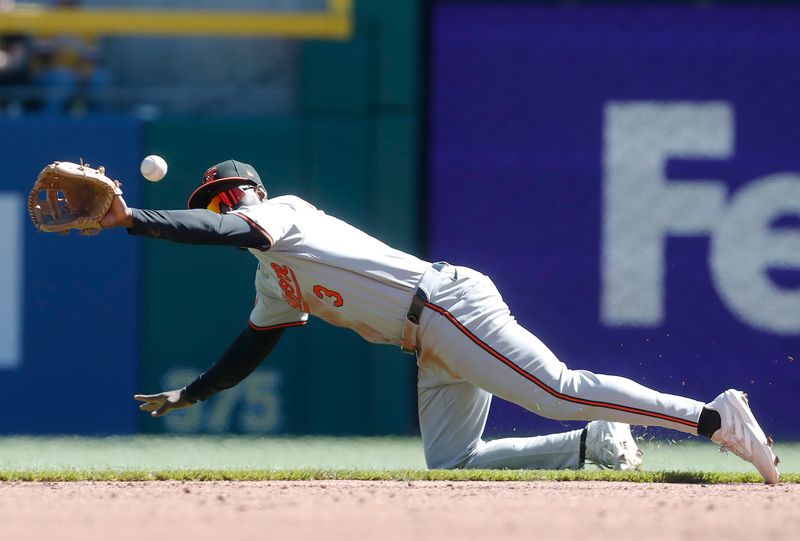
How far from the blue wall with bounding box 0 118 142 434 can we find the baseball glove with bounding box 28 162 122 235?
3612 millimetres

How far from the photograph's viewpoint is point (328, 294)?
5.10 meters

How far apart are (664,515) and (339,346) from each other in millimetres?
3992

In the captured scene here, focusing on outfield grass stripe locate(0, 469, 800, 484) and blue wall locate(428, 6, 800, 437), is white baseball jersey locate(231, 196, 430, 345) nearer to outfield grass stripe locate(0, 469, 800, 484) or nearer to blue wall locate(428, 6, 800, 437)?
outfield grass stripe locate(0, 469, 800, 484)

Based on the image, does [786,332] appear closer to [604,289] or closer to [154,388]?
[604,289]

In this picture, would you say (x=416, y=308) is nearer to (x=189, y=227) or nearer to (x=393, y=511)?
(x=393, y=511)

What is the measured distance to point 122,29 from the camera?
8.43m

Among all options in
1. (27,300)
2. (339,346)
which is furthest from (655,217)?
(27,300)

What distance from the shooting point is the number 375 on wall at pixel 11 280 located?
8070 millimetres

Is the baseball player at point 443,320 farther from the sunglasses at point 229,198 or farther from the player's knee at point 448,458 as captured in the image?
the player's knee at point 448,458

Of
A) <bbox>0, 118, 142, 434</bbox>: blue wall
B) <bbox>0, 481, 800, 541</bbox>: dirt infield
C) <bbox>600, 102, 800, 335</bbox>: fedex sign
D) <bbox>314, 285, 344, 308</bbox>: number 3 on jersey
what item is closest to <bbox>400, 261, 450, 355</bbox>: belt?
<bbox>314, 285, 344, 308</bbox>: number 3 on jersey

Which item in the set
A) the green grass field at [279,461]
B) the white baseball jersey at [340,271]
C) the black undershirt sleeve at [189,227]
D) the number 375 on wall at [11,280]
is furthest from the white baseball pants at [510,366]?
the number 375 on wall at [11,280]

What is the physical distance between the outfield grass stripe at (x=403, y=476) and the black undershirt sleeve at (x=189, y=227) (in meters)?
1.31

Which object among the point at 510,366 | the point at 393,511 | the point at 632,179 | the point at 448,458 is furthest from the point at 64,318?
the point at 393,511

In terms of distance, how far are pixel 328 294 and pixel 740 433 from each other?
5.41 feet
